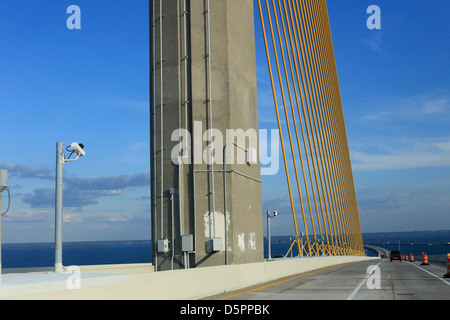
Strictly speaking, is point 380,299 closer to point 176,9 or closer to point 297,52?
point 176,9

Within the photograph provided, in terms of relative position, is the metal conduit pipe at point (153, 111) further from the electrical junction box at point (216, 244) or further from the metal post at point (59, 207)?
the metal post at point (59, 207)

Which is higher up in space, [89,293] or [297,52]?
[297,52]

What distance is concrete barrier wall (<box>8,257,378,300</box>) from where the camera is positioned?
10.0m

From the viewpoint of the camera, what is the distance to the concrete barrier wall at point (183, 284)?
32.8ft

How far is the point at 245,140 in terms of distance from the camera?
24.9 m

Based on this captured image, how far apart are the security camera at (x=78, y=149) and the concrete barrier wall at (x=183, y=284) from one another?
140 inches

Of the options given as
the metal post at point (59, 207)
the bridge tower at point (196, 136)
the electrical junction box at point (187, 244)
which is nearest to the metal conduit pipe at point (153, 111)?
the bridge tower at point (196, 136)

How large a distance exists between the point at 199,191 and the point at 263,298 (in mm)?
9793

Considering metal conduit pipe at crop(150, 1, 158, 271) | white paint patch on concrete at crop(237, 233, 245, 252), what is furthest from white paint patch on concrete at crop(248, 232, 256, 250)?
metal conduit pipe at crop(150, 1, 158, 271)

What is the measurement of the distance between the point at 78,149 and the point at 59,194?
4.32ft

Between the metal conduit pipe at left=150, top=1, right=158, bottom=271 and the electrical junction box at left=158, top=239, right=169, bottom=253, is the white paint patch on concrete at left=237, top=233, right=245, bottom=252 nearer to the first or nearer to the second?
the electrical junction box at left=158, top=239, right=169, bottom=253

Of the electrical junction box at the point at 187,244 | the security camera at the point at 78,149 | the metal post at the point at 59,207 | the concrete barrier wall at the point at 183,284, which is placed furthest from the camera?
the electrical junction box at the point at 187,244

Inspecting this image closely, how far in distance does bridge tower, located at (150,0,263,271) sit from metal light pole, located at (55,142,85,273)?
32.5 ft
